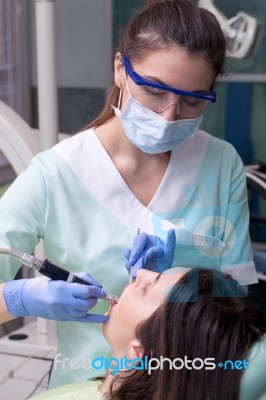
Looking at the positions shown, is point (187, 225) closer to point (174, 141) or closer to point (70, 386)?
point (174, 141)

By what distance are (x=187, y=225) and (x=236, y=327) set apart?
12.5 inches

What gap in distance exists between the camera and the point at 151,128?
44.9 inches

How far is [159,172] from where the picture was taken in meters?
1.27

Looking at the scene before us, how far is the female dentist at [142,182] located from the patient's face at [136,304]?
2.0 inches

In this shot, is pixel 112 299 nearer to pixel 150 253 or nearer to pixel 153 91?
pixel 150 253

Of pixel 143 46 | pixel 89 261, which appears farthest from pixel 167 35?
pixel 89 261

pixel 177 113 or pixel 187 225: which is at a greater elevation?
pixel 177 113

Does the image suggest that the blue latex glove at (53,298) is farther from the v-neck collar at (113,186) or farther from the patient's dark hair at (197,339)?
the v-neck collar at (113,186)

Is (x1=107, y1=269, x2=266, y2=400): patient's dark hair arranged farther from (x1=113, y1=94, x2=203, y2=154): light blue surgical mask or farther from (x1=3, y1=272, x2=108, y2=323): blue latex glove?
(x1=113, y1=94, x2=203, y2=154): light blue surgical mask

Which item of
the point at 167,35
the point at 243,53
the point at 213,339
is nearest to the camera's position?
the point at 213,339

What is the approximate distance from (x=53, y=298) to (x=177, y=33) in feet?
1.59

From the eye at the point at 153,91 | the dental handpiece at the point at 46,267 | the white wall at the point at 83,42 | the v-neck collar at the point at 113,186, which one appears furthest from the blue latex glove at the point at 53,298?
the white wall at the point at 83,42

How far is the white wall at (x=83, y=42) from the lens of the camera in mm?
2586

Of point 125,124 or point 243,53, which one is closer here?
point 125,124
